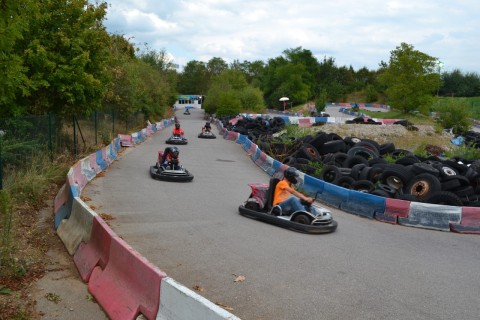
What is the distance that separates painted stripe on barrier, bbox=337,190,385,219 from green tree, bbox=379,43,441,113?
123 ft

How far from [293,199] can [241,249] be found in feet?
6.98

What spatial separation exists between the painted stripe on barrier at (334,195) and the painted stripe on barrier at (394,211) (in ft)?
3.76

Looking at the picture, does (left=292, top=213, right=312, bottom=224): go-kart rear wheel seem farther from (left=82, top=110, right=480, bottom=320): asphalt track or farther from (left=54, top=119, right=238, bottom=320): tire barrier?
(left=54, top=119, right=238, bottom=320): tire barrier

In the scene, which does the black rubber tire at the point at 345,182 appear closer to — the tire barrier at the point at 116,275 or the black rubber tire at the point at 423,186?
the black rubber tire at the point at 423,186

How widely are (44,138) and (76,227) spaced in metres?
7.15

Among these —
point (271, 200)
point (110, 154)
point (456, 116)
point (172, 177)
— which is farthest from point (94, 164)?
point (456, 116)

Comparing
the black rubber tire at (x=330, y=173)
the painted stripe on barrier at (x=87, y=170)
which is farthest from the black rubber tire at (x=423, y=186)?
the painted stripe on barrier at (x=87, y=170)

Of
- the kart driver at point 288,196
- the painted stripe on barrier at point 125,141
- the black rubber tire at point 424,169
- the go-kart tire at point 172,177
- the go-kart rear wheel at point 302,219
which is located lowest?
the painted stripe on barrier at point 125,141

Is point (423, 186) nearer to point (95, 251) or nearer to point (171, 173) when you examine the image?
point (171, 173)

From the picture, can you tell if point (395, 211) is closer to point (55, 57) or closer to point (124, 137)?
point (55, 57)

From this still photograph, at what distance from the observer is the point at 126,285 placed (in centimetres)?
548

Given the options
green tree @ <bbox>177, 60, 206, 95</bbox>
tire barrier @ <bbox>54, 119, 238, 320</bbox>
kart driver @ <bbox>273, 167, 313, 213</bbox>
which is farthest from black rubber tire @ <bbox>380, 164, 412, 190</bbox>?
green tree @ <bbox>177, 60, 206, 95</bbox>

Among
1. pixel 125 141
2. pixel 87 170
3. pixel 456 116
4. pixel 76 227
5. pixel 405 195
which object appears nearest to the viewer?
pixel 76 227

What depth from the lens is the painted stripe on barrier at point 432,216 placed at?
10.1 metres
